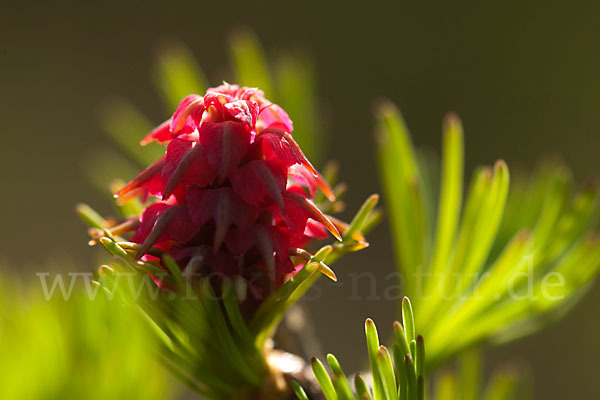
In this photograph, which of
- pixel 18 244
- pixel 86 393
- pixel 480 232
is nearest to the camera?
pixel 86 393

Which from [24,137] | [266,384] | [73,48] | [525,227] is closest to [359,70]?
[73,48]

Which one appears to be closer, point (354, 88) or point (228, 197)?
point (228, 197)

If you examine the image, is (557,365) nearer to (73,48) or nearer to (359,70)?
(359,70)

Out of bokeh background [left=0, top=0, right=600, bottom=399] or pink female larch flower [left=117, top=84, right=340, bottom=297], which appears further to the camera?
bokeh background [left=0, top=0, right=600, bottom=399]

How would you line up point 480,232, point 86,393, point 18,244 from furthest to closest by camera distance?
point 18,244 < point 480,232 < point 86,393
